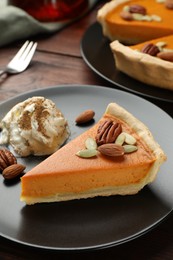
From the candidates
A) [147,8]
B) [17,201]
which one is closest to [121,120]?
[17,201]

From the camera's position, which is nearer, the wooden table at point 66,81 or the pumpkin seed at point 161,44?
the wooden table at point 66,81

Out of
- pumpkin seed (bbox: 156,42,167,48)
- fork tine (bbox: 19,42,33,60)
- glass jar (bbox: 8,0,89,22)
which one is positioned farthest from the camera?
glass jar (bbox: 8,0,89,22)

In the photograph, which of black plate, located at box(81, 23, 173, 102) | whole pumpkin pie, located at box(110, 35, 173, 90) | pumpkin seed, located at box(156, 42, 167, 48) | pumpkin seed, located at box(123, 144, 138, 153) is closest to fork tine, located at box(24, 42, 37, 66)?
black plate, located at box(81, 23, 173, 102)

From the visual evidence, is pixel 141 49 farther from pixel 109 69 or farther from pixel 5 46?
pixel 5 46

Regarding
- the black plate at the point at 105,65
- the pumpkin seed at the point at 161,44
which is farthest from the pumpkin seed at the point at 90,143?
the pumpkin seed at the point at 161,44

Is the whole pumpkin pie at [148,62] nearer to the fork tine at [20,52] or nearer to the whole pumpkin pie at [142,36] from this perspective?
the whole pumpkin pie at [142,36]

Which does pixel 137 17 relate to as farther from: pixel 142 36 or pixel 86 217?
pixel 86 217

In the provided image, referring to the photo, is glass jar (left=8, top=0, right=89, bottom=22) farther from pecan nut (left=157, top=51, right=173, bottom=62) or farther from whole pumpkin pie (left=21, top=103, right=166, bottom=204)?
whole pumpkin pie (left=21, top=103, right=166, bottom=204)
